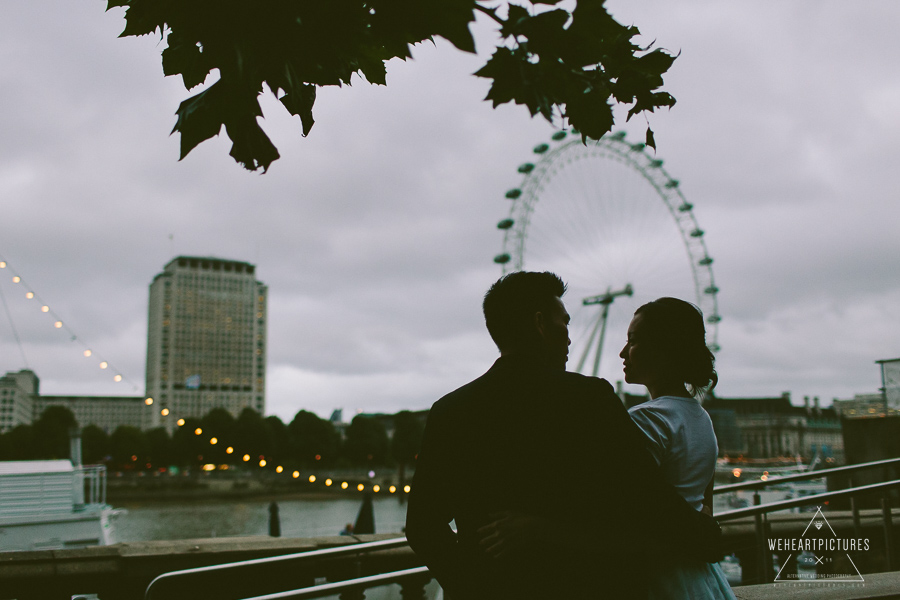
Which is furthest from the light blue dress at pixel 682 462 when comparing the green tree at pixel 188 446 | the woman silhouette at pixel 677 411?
the green tree at pixel 188 446

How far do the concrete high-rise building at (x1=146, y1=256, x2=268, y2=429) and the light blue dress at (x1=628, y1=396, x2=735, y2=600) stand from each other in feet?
446

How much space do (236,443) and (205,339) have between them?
225ft

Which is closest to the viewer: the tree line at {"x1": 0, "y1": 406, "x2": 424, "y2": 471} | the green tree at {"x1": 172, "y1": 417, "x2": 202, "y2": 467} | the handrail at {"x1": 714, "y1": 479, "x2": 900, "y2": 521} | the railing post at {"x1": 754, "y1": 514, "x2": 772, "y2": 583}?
the handrail at {"x1": 714, "y1": 479, "x2": 900, "y2": 521}

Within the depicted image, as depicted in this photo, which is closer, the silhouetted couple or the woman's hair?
the silhouetted couple

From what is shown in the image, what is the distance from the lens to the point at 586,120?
60.4 inches

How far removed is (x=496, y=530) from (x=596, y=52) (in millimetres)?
1006

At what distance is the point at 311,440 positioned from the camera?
73.9 m

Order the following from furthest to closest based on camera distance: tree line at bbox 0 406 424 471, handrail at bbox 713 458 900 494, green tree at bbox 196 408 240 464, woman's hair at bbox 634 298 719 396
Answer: green tree at bbox 196 408 240 464 < tree line at bbox 0 406 424 471 < handrail at bbox 713 458 900 494 < woman's hair at bbox 634 298 719 396

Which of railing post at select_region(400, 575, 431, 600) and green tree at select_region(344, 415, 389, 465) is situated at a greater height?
railing post at select_region(400, 575, 431, 600)

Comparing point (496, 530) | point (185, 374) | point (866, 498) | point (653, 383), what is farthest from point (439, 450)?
point (185, 374)

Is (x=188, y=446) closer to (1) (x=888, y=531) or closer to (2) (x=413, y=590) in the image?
(2) (x=413, y=590)

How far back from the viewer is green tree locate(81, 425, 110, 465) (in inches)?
2977

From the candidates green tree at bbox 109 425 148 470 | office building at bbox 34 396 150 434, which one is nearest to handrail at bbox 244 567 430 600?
green tree at bbox 109 425 148 470

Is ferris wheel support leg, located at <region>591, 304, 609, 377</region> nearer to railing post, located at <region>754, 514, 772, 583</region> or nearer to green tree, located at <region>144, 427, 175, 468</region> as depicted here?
railing post, located at <region>754, 514, 772, 583</region>
